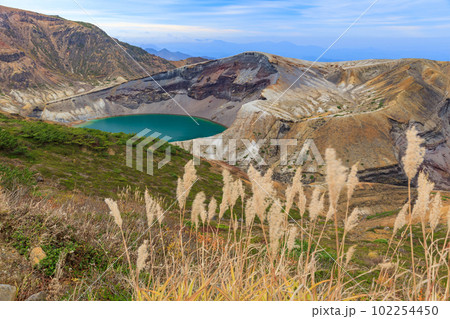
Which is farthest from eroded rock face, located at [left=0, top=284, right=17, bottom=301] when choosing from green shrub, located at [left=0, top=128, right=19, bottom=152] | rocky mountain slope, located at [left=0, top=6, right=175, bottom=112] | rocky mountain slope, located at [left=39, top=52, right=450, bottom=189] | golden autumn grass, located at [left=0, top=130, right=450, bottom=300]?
rocky mountain slope, located at [left=0, top=6, right=175, bottom=112]

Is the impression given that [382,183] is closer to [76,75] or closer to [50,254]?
[50,254]

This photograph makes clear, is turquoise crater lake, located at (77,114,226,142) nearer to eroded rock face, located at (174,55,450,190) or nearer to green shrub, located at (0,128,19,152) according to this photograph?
eroded rock face, located at (174,55,450,190)

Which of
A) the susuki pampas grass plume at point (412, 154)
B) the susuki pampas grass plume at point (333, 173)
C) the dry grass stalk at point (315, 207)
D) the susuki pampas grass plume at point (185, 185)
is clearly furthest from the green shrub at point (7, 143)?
the susuki pampas grass plume at point (412, 154)

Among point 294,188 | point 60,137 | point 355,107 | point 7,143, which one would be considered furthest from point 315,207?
point 355,107

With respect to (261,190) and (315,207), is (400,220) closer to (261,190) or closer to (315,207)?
(315,207)

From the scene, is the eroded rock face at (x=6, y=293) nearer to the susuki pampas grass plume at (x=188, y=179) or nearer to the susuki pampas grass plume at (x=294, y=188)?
the susuki pampas grass plume at (x=188, y=179)
